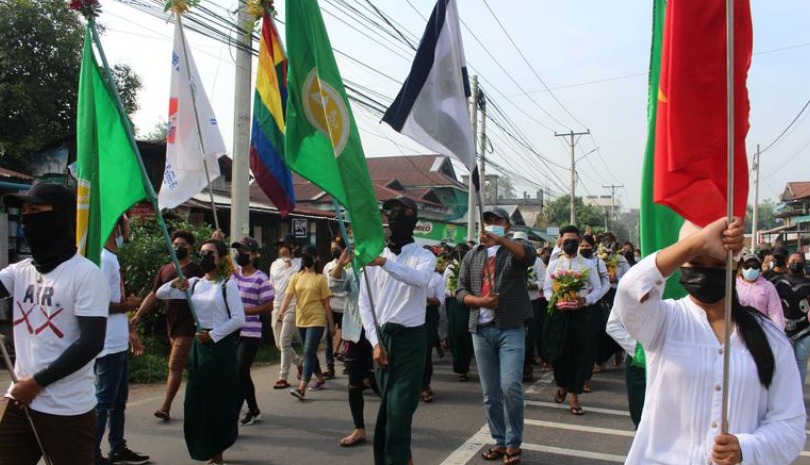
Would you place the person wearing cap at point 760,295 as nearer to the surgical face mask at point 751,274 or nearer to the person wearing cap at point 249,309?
the surgical face mask at point 751,274

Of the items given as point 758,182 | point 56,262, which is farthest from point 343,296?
point 758,182

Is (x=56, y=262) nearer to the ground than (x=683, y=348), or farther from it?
farther from it

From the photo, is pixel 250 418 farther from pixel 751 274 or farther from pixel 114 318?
pixel 751 274

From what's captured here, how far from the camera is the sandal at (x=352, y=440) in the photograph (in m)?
5.99

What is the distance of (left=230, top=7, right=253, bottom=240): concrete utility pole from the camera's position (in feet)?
32.9

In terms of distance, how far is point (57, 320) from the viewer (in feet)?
10.6

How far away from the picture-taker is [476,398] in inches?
316

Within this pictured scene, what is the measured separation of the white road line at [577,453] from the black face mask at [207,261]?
3.23m

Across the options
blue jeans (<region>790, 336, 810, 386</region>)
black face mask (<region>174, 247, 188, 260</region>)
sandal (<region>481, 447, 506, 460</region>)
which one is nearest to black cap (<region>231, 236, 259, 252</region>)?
black face mask (<region>174, 247, 188, 260</region>)

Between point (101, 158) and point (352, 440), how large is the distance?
3245 millimetres

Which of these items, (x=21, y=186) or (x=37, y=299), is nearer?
(x=37, y=299)

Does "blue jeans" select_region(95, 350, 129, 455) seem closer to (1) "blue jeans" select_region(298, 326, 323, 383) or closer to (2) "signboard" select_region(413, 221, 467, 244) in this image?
(1) "blue jeans" select_region(298, 326, 323, 383)

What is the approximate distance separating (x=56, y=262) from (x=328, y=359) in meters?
6.40

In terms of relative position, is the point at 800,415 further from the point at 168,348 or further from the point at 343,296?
the point at 168,348
